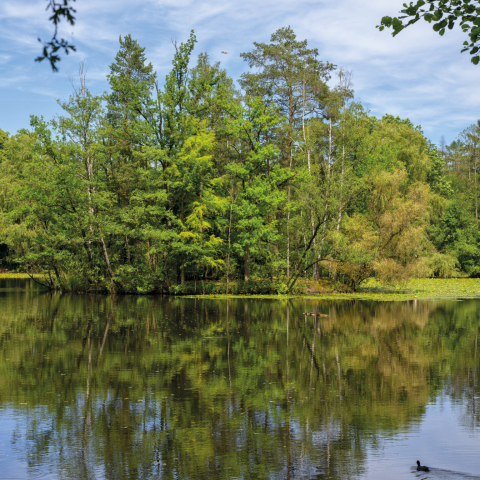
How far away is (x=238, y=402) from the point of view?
9.11 metres

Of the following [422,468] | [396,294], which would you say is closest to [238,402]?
[422,468]

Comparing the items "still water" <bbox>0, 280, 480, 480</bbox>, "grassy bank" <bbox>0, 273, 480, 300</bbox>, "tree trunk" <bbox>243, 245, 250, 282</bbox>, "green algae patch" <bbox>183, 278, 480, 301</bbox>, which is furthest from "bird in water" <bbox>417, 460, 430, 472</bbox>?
"tree trunk" <bbox>243, 245, 250, 282</bbox>

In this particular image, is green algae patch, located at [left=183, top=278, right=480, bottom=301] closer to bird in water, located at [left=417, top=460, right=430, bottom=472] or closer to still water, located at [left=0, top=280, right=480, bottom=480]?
still water, located at [left=0, top=280, right=480, bottom=480]

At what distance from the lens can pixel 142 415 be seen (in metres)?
8.30

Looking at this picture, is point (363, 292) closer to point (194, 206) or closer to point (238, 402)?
point (194, 206)

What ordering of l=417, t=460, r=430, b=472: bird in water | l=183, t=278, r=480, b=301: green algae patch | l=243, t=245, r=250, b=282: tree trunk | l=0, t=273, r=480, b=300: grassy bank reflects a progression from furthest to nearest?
1. l=243, t=245, r=250, b=282: tree trunk
2. l=0, t=273, r=480, b=300: grassy bank
3. l=183, t=278, r=480, b=301: green algae patch
4. l=417, t=460, r=430, b=472: bird in water

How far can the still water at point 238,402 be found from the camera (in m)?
6.36

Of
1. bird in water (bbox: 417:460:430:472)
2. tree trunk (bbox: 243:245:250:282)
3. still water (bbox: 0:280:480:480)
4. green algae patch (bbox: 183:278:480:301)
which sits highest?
tree trunk (bbox: 243:245:250:282)

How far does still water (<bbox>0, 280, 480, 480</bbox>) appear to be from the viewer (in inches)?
250

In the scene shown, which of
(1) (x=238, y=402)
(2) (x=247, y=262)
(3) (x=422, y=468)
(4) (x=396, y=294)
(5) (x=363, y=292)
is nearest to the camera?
(3) (x=422, y=468)

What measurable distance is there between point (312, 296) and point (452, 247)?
86.4 ft

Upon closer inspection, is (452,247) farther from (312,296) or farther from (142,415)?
(142,415)

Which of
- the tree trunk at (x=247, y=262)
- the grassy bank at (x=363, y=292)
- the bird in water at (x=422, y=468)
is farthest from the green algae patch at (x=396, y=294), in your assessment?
the bird in water at (x=422, y=468)

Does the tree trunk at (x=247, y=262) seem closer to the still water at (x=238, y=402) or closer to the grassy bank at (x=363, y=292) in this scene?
the grassy bank at (x=363, y=292)
